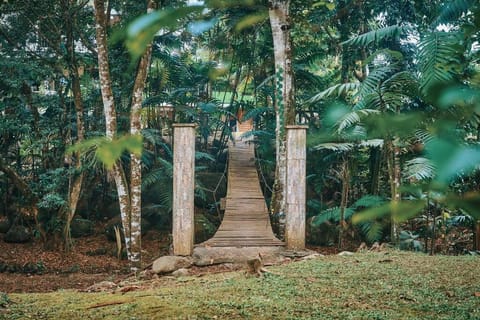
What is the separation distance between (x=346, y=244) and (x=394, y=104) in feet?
11.1

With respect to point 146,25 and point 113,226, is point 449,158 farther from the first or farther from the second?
point 113,226

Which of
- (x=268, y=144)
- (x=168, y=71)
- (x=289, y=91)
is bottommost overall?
(x=268, y=144)

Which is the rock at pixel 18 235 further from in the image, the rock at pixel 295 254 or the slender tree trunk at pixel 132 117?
the rock at pixel 295 254

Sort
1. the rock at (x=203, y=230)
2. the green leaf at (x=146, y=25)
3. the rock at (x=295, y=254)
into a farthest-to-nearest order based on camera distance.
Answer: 1. the rock at (x=203, y=230)
2. the rock at (x=295, y=254)
3. the green leaf at (x=146, y=25)

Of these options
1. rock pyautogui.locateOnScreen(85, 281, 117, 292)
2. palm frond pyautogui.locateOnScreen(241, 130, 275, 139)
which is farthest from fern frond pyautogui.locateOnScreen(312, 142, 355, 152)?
rock pyautogui.locateOnScreen(85, 281, 117, 292)

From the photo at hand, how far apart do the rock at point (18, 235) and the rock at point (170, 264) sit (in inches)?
164

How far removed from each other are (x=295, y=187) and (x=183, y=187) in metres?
1.36

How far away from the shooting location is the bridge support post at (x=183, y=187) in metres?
6.18

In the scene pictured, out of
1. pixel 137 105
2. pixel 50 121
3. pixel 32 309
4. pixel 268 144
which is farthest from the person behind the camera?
pixel 268 144

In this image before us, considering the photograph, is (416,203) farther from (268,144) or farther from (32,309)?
(268,144)

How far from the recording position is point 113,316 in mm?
3283

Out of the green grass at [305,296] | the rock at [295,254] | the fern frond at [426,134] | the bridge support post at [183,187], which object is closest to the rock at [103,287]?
the green grass at [305,296]

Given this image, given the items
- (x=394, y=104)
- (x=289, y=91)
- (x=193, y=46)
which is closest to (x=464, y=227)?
(x=394, y=104)

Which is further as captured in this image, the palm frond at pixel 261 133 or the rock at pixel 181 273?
the palm frond at pixel 261 133
